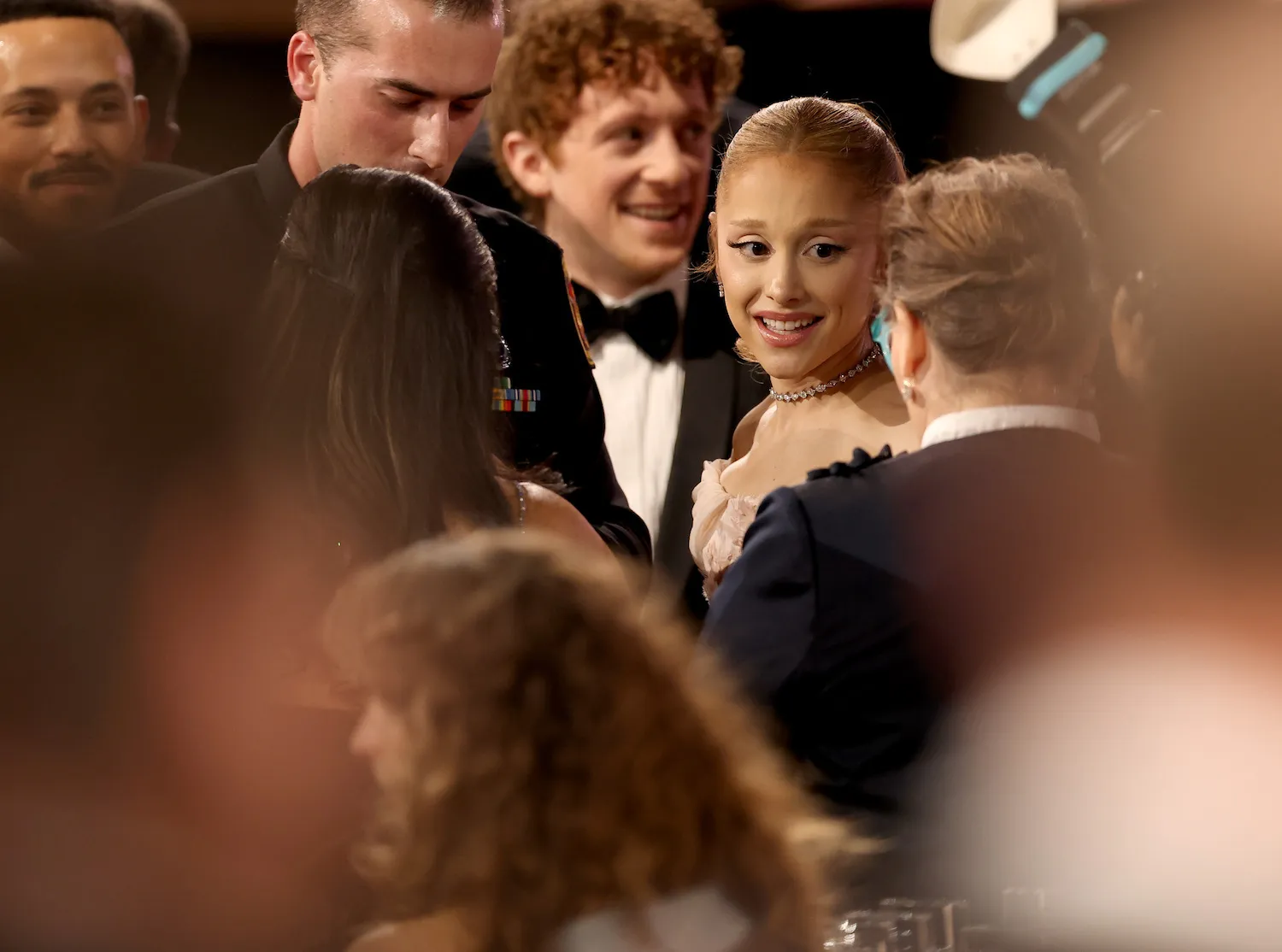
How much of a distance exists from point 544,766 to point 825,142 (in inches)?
31.8

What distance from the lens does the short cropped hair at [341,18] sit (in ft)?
4.60

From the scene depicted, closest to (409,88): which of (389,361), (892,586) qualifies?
(389,361)

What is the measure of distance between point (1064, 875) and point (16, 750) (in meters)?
0.80

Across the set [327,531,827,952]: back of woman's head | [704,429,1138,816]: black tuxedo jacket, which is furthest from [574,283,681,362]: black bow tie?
[327,531,827,952]: back of woman's head

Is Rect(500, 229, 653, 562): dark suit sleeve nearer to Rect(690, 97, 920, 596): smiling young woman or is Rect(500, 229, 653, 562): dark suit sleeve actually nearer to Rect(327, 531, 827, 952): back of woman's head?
Rect(690, 97, 920, 596): smiling young woman

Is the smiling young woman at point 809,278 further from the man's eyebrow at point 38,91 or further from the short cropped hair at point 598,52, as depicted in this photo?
the man's eyebrow at point 38,91

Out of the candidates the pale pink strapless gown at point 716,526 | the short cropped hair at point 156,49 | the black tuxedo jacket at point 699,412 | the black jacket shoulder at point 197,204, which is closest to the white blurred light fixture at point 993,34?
the black tuxedo jacket at point 699,412

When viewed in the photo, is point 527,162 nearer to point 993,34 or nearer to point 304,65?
point 304,65

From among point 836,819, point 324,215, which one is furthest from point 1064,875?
point 324,215

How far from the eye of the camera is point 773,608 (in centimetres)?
112

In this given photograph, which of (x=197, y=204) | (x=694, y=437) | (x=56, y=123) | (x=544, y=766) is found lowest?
(x=544, y=766)

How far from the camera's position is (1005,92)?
1.62 m

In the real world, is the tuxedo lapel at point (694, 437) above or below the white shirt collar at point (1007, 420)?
above

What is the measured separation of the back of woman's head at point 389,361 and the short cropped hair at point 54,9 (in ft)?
1.43
